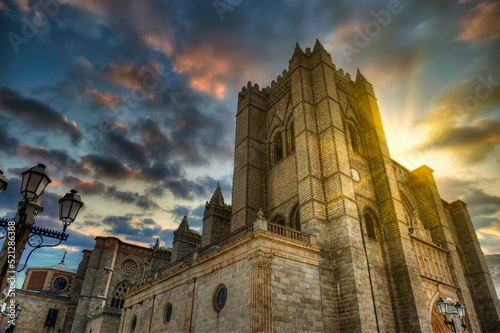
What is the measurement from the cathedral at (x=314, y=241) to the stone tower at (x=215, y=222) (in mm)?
126

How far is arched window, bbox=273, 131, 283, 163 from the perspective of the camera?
893 inches

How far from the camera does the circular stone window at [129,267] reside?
1396 inches

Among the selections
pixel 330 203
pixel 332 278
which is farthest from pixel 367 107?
pixel 332 278

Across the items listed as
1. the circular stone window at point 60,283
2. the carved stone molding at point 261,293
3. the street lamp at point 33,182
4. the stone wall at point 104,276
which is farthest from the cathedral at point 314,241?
the street lamp at point 33,182

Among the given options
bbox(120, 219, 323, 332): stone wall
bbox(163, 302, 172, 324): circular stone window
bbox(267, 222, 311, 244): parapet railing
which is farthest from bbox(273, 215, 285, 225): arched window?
bbox(163, 302, 172, 324): circular stone window

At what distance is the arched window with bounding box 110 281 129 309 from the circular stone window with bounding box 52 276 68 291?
9.92 m

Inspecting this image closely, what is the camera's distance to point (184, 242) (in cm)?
2616

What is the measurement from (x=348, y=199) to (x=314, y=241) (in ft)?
9.83

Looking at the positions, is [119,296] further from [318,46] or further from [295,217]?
[318,46]

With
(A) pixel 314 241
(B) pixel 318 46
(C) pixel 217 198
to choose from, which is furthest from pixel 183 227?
(B) pixel 318 46

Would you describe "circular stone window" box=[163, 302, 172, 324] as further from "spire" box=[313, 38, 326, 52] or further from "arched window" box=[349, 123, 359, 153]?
"spire" box=[313, 38, 326, 52]

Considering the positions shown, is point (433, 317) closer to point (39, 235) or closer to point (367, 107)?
point (367, 107)

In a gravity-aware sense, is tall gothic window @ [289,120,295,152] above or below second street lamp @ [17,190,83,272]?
above

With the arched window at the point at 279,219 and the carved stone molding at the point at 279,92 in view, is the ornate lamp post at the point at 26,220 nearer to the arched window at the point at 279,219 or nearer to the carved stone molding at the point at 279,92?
the arched window at the point at 279,219
